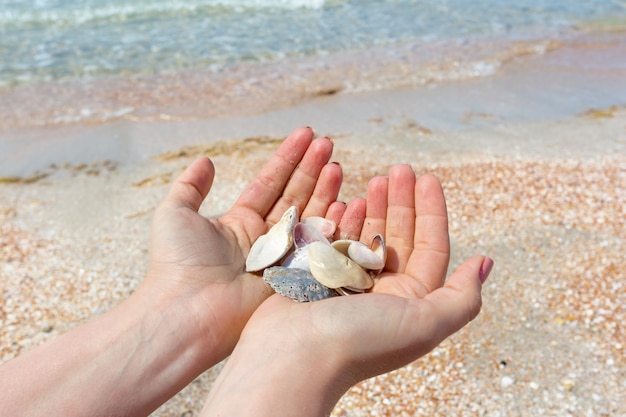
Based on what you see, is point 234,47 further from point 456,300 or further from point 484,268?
point 456,300

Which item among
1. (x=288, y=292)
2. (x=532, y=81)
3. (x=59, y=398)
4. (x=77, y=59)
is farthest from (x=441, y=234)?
(x=77, y=59)

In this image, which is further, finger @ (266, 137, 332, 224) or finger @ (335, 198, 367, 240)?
finger @ (266, 137, 332, 224)

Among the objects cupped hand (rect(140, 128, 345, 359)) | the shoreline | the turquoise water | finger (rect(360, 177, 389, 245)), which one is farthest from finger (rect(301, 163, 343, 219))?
the turquoise water

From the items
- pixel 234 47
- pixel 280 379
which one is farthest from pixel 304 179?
pixel 234 47

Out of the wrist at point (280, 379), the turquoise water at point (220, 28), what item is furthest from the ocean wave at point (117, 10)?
the wrist at point (280, 379)

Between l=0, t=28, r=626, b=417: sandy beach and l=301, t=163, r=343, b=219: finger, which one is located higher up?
l=301, t=163, r=343, b=219: finger

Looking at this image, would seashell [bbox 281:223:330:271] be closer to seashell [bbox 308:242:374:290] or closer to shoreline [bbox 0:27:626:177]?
seashell [bbox 308:242:374:290]
